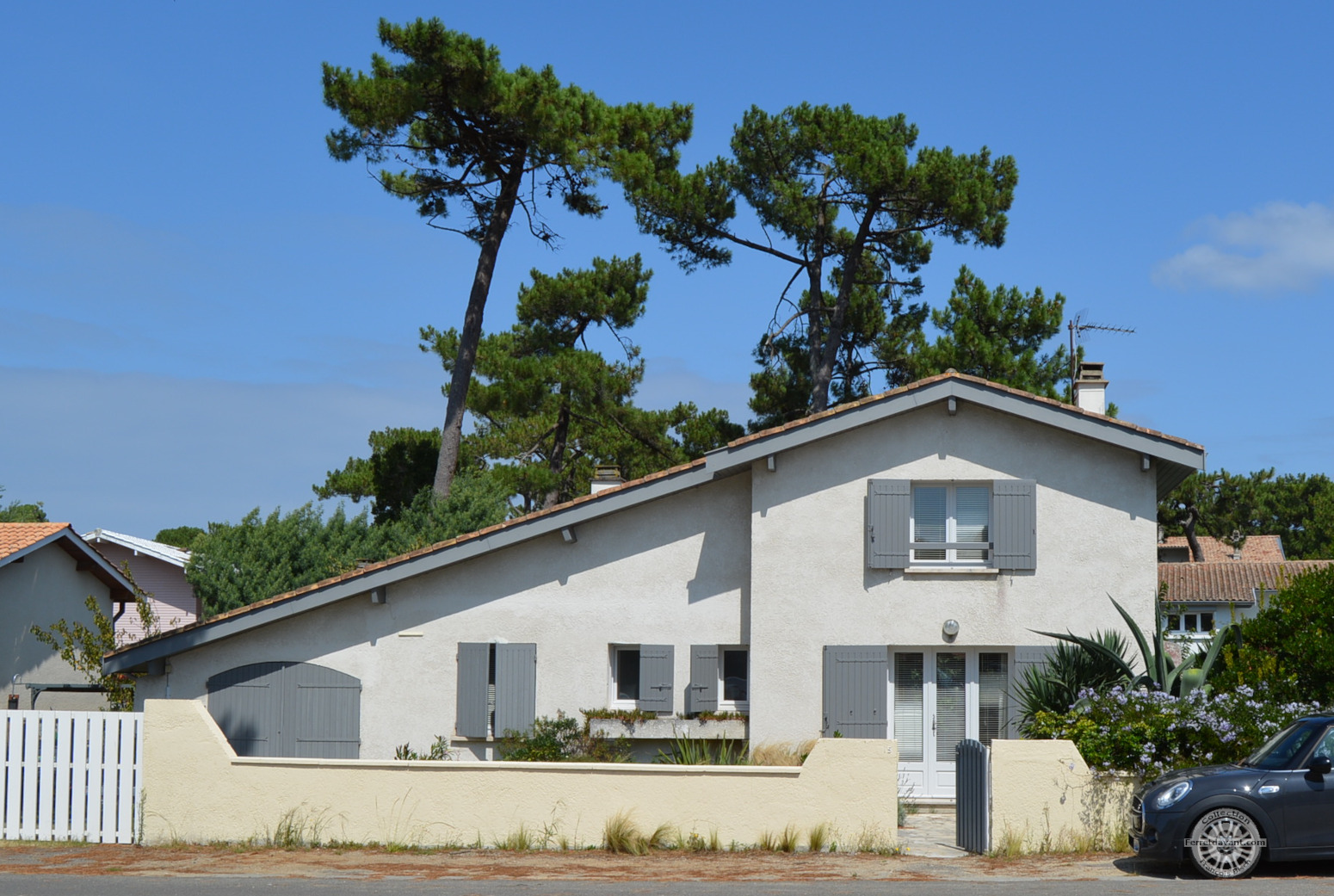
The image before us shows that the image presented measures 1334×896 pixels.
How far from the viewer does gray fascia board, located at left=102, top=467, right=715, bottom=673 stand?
16.6 metres

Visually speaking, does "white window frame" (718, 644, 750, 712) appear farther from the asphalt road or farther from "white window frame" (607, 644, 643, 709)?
the asphalt road

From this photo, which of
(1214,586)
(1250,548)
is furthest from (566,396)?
(1250,548)

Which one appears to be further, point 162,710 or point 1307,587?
point 1307,587

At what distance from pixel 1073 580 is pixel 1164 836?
557 centimetres

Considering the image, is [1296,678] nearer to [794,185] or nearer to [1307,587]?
[1307,587]

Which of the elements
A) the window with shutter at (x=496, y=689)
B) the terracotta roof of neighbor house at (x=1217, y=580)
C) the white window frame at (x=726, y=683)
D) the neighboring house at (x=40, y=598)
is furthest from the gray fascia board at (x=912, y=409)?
the terracotta roof of neighbor house at (x=1217, y=580)

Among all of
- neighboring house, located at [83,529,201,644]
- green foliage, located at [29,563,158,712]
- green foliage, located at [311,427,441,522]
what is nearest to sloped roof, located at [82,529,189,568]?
neighboring house, located at [83,529,201,644]

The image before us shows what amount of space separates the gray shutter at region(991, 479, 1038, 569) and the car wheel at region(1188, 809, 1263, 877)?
549cm

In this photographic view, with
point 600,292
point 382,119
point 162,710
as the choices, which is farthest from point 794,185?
point 162,710

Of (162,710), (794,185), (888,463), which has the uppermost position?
(794,185)

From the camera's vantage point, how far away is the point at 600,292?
104 ft

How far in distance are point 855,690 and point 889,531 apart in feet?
6.69

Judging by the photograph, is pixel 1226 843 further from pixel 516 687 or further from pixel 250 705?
pixel 250 705

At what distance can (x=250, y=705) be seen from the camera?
659 inches
